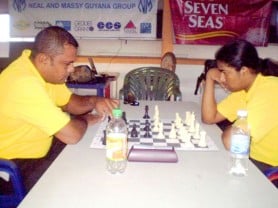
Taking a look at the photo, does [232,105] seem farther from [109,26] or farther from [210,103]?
[109,26]

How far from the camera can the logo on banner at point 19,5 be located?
19.6 feet

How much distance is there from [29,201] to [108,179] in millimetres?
332

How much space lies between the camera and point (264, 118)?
1880 millimetres

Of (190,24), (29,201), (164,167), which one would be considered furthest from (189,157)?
(190,24)

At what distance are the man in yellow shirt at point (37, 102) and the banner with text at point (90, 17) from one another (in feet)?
13.1

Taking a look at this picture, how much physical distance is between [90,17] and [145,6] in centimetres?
91

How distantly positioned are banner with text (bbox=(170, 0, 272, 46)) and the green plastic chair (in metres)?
2.26

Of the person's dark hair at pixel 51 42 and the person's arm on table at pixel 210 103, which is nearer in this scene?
the person's dark hair at pixel 51 42

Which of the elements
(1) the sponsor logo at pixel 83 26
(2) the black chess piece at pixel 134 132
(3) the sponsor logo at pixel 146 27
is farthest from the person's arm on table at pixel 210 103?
(1) the sponsor logo at pixel 83 26

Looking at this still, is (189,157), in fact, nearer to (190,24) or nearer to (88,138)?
(88,138)

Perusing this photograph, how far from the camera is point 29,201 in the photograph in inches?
48.6

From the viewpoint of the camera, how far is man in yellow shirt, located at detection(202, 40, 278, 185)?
1.88m

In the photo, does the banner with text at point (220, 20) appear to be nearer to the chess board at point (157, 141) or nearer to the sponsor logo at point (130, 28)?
the sponsor logo at point (130, 28)

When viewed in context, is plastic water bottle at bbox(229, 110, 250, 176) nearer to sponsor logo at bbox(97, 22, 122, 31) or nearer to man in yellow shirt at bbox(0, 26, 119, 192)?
man in yellow shirt at bbox(0, 26, 119, 192)
